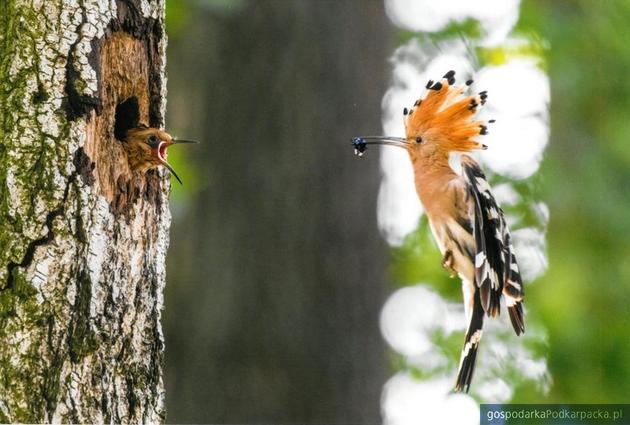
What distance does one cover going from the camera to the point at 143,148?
287 centimetres

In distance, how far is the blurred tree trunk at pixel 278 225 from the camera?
16.3 feet

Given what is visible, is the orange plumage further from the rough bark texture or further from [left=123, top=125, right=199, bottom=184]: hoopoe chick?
the rough bark texture

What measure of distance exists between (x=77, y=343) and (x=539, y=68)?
5620mm

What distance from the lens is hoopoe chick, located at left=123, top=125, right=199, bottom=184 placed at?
2.81 meters

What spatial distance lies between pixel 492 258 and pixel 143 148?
3.74ft

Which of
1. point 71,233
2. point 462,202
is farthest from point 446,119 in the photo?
point 71,233

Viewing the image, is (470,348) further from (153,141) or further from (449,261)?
(153,141)

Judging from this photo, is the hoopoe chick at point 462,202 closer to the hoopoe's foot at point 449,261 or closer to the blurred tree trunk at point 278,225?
the hoopoe's foot at point 449,261

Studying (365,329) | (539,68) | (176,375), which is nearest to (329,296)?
(365,329)

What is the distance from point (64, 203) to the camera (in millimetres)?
2496

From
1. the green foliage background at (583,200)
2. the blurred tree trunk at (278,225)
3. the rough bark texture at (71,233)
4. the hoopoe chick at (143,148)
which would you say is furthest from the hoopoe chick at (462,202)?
the green foliage background at (583,200)

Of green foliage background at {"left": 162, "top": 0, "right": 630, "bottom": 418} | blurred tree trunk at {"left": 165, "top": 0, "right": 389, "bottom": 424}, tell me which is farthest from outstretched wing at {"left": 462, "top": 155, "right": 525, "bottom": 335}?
green foliage background at {"left": 162, "top": 0, "right": 630, "bottom": 418}

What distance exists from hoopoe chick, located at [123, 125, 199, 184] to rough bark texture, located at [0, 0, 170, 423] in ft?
0.17

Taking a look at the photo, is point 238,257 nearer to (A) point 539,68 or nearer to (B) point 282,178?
(B) point 282,178
